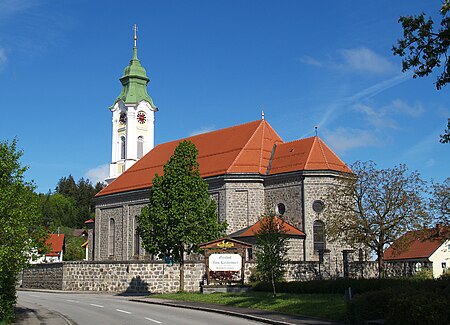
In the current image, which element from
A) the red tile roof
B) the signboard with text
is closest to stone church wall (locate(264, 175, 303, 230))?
the red tile roof

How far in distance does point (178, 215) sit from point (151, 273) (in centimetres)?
435

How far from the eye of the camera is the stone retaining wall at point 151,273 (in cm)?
3653

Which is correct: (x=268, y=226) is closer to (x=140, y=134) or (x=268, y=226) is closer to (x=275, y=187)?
(x=275, y=187)

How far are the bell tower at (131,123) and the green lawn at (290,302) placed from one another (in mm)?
38980

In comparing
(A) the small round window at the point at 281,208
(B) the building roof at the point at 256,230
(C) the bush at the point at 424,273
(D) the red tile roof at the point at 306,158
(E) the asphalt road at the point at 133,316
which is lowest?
(E) the asphalt road at the point at 133,316

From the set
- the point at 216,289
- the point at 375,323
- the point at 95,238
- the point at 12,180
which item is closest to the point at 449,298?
the point at 375,323

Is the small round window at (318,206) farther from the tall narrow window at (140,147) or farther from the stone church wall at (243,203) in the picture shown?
the tall narrow window at (140,147)

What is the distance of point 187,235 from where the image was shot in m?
35.9

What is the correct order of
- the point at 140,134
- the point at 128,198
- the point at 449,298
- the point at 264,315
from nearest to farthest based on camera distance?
1. the point at 449,298
2. the point at 264,315
3. the point at 128,198
4. the point at 140,134

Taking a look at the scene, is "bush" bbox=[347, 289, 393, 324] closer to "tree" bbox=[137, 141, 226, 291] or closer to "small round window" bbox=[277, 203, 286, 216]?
"tree" bbox=[137, 141, 226, 291]

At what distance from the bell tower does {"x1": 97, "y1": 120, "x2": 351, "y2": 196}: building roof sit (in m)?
6.73

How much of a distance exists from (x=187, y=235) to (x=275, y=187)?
14.9 metres

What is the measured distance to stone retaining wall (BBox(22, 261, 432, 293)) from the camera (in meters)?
36.5

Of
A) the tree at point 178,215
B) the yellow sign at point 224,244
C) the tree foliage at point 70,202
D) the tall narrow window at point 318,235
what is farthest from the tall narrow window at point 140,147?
the tree foliage at point 70,202
